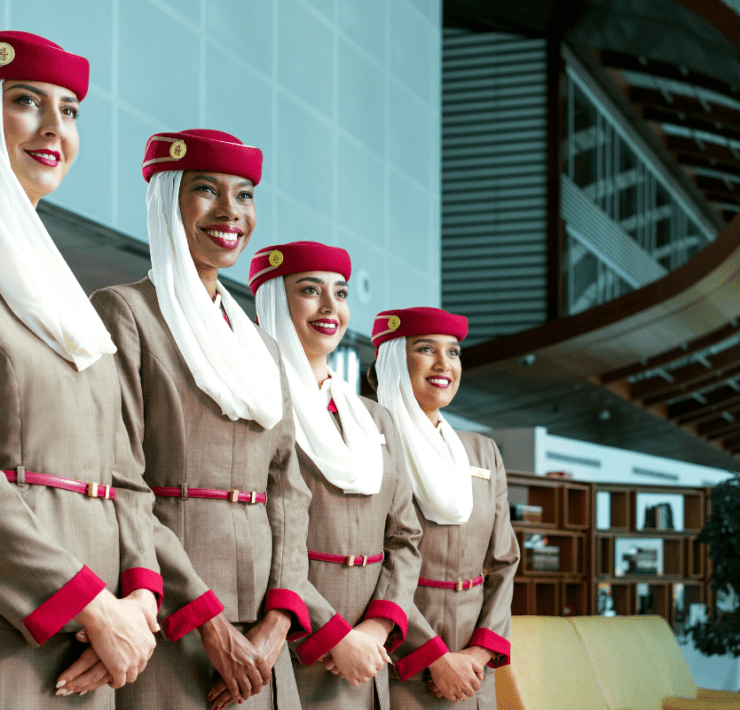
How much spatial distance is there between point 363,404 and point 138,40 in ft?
13.3

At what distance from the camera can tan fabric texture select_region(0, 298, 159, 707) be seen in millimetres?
1427

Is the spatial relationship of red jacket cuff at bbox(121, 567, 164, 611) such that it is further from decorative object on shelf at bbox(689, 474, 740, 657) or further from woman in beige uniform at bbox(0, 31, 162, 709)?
decorative object on shelf at bbox(689, 474, 740, 657)

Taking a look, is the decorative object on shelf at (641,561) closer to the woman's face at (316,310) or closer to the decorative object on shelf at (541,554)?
the decorative object on shelf at (541,554)

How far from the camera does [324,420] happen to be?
2369 mm

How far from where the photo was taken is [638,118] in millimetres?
16906

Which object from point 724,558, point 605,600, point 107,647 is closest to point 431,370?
point 107,647

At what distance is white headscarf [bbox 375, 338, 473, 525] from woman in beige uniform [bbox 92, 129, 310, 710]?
851 millimetres

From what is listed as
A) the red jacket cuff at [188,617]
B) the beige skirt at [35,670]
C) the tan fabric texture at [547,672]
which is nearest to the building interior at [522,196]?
the tan fabric texture at [547,672]

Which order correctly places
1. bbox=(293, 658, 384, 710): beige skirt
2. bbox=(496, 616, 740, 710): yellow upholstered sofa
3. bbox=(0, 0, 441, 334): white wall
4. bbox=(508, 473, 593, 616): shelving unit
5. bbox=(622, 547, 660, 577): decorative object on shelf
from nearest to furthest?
bbox=(293, 658, 384, 710): beige skirt → bbox=(496, 616, 740, 710): yellow upholstered sofa → bbox=(0, 0, 441, 334): white wall → bbox=(508, 473, 593, 616): shelving unit → bbox=(622, 547, 660, 577): decorative object on shelf

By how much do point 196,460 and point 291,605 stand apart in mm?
330

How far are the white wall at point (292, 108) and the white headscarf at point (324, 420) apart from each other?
10.1 ft

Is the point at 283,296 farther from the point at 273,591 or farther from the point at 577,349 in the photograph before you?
the point at 577,349

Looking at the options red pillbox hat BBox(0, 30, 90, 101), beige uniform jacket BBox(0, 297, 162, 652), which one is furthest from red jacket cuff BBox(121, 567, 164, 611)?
red pillbox hat BBox(0, 30, 90, 101)

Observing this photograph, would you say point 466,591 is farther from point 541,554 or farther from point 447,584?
point 541,554
